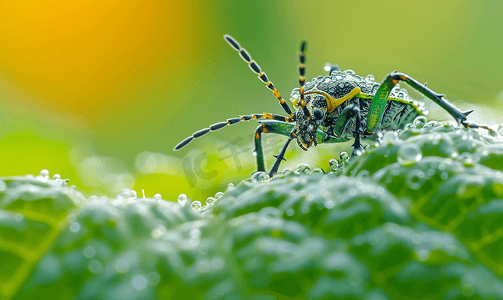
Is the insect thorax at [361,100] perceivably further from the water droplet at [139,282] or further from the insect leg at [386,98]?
the water droplet at [139,282]

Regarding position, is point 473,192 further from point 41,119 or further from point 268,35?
point 268,35

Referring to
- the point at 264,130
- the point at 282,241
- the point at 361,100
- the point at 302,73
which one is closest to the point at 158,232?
the point at 282,241

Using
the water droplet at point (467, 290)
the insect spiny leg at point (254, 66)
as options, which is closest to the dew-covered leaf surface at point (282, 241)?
the water droplet at point (467, 290)

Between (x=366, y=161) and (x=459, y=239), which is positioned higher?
(x=366, y=161)

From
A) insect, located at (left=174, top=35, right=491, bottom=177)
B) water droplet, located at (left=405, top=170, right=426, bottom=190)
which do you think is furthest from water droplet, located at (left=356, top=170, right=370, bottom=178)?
insect, located at (left=174, top=35, right=491, bottom=177)

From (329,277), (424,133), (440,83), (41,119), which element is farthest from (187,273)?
(440,83)

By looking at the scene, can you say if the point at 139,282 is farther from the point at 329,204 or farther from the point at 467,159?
the point at 467,159

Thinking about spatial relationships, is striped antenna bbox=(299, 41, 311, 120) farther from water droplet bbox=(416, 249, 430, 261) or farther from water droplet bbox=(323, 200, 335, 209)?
water droplet bbox=(416, 249, 430, 261)
